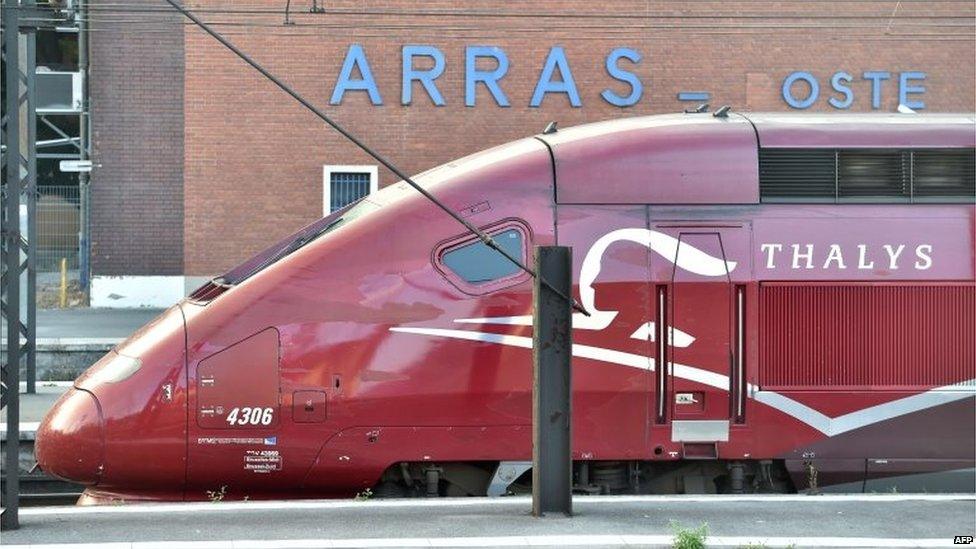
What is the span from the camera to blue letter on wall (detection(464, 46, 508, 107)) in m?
24.7

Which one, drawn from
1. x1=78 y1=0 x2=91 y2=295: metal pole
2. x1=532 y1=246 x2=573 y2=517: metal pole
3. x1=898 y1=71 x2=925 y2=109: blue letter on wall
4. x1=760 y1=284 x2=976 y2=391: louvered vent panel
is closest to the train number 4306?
x1=532 y1=246 x2=573 y2=517: metal pole

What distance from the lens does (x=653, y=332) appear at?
362 inches

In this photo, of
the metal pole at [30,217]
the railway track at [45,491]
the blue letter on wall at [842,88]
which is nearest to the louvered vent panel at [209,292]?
the railway track at [45,491]

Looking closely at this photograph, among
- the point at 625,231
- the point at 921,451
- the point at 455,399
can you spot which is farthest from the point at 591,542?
the point at 921,451

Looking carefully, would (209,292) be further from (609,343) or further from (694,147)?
(694,147)

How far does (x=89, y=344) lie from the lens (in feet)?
60.0

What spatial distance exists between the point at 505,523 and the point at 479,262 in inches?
91.4

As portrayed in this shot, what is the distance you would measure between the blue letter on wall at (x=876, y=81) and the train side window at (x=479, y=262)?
57.1 feet

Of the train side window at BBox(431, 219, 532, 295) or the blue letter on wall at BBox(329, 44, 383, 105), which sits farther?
the blue letter on wall at BBox(329, 44, 383, 105)

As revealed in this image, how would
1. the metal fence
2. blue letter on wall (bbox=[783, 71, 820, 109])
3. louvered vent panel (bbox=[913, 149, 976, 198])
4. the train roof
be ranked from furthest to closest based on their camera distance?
the metal fence → blue letter on wall (bbox=[783, 71, 820, 109]) → louvered vent panel (bbox=[913, 149, 976, 198]) → the train roof

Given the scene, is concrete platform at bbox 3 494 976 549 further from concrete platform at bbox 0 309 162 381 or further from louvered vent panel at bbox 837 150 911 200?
concrete platform at bbox 0 309 162 381

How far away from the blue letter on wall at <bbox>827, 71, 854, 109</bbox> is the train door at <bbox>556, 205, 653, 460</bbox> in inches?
659

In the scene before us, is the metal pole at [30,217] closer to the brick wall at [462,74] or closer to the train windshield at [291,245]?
the train windshield at [291,245]

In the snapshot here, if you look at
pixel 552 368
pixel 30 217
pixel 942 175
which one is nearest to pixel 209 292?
pixel 552 368
